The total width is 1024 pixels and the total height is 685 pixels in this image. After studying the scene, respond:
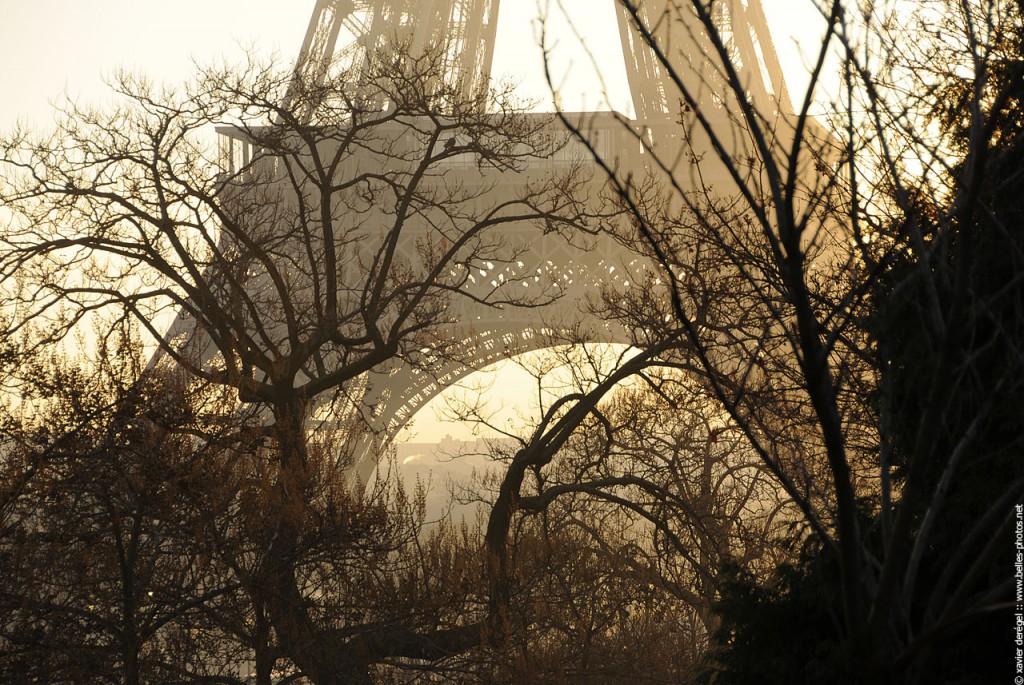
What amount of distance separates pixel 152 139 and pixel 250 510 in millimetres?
3253

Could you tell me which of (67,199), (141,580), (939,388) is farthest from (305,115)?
(939,388)

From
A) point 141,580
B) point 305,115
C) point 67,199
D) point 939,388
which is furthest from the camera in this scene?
point 305,115

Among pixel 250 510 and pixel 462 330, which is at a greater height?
pixel 462 330

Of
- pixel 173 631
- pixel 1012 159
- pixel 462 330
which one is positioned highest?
pixel 462 330

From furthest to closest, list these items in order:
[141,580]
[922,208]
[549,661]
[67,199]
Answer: [549,661], [67,199], [141,580], [922,208]

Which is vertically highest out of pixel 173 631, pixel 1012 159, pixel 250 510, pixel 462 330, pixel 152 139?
pixel 462 330

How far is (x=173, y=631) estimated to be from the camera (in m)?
9.16

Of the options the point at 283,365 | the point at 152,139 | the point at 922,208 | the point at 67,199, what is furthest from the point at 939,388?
the point at 67,199

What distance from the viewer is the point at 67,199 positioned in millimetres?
9133

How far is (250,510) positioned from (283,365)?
123 centimetres

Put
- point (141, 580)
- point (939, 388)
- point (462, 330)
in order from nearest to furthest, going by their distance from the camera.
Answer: point (939, 388) < point (141, 580) < point (462, 330)

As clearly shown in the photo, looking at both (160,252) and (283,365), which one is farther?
(160,252)

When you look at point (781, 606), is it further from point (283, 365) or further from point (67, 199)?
point (67, 199)

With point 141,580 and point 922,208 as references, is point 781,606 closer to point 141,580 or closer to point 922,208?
point 922,208
